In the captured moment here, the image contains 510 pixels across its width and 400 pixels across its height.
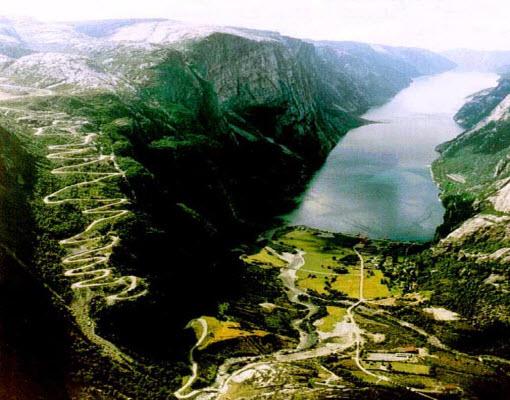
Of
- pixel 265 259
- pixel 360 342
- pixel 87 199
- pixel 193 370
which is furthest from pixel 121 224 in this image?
pixel 360 342

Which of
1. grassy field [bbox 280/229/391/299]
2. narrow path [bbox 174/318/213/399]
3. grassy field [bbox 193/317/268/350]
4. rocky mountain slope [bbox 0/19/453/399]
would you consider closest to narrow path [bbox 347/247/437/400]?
grassy field [bbox 280/229/391/299]

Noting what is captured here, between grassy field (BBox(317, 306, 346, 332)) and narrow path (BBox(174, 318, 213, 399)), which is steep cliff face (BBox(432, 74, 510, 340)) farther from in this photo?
narrow path (BBox(174, 318, 213, 399))

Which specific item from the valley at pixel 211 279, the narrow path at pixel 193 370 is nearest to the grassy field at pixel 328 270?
the valley at pixel 211 279

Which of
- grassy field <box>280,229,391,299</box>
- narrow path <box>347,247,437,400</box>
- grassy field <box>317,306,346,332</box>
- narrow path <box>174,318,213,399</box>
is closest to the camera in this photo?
narrow path <box>174,318,213,399</box>

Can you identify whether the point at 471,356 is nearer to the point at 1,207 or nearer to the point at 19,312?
the point at 19,312

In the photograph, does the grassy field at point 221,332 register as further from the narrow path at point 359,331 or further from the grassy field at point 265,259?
the grassy field at point 265,259

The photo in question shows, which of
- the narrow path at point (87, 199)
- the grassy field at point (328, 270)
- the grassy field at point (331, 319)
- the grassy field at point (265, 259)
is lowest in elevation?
the grassy field at point (265, 259)

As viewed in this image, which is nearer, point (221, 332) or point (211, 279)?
point (221, 332)

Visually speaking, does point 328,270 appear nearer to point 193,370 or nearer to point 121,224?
point 121,224
